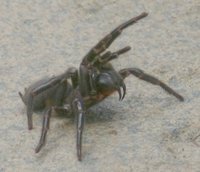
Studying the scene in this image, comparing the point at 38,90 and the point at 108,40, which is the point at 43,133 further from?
the point at 108,40

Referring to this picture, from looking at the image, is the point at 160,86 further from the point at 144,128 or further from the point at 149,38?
the point at 149,38

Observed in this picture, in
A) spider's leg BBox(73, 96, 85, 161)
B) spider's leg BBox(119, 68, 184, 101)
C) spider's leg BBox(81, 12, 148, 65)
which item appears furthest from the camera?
spider's leg BBox(119, 68, 184, 101)

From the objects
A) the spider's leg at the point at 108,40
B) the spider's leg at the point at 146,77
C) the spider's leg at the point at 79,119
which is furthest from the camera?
the spider's leg at the point at 146,77

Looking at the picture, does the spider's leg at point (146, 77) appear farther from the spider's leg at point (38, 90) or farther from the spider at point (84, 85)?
the spider's leg at point (38, 90)

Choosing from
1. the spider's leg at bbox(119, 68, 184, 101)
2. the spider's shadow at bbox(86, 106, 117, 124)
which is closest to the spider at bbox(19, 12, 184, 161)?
the spider's leg at bbox(119, 68, 184, 101)

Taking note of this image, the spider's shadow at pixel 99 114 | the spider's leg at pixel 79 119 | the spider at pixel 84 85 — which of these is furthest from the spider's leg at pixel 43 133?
the spider's shadow at pixel 99 114

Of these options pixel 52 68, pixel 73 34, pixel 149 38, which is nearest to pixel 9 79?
pixel 52 68

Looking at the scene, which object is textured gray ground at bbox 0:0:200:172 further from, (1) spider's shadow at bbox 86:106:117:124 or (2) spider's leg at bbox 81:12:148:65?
(2) spider's leg at bbox 81:12:148:65

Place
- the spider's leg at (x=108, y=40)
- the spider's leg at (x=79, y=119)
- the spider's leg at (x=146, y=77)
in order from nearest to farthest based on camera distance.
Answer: the spider's leg at (x=79, y=119) < the spider's leg at (x=108, y=40) < the spider's leg at (x=146, y=77)
